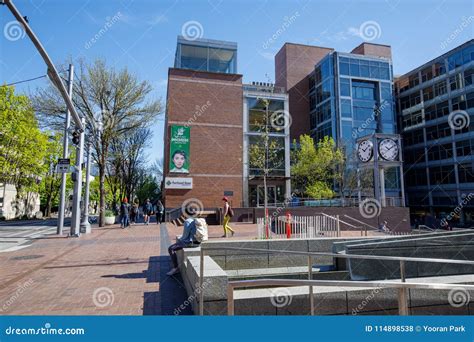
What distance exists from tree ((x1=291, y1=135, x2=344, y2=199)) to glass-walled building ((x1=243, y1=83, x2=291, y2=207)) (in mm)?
1813

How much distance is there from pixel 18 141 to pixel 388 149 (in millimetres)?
31736

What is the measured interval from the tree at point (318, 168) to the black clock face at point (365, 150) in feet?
31.9

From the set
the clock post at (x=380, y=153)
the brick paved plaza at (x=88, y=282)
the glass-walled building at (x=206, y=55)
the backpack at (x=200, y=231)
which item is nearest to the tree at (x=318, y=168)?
the clock post at (x=380, y=153)

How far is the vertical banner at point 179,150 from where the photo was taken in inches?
1156

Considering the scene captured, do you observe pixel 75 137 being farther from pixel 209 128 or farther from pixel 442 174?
pixel 442 174

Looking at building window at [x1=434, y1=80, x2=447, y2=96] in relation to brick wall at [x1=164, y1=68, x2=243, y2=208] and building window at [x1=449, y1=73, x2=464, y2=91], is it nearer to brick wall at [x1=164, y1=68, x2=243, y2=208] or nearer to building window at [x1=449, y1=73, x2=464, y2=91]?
building window at [x1=449, y1=73, x2=464, y2=91]

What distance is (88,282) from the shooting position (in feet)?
22.0

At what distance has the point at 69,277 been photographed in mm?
7172

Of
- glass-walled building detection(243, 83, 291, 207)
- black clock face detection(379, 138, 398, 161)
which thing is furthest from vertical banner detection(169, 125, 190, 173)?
black clock face detection(379, 138, 398, 161)

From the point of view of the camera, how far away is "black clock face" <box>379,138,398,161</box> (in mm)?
22062

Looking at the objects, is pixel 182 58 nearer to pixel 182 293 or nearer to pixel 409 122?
pixel 182 293

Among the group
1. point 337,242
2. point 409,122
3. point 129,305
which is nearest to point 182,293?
point 129,305

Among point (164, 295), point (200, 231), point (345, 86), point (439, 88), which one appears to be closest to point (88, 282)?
point (164, 295)

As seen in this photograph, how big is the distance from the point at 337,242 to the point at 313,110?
142ft
